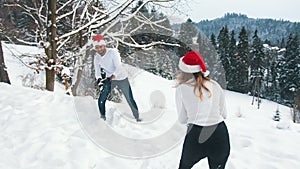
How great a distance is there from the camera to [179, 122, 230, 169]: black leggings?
291cm

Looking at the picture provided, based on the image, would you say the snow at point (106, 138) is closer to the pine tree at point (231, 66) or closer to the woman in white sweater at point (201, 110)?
the woman in white sweater at point (201, 110)

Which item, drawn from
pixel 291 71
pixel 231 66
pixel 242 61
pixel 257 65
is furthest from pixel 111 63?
pixel 291 71

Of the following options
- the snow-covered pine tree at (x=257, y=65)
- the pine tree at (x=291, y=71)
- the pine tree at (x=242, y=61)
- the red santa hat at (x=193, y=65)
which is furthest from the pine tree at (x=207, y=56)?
the pine tree at (x=291, y=71)

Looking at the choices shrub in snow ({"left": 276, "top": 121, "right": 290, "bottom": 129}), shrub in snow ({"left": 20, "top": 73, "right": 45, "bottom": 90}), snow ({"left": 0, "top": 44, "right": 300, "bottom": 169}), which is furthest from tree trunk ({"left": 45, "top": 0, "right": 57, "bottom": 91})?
shrub in snow ({"left": 276, "top": 121, "right": 290, "bottom": 129})

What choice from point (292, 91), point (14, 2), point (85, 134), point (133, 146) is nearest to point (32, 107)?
point (85, 134)

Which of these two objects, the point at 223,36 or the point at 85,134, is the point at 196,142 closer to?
the point at 85,134

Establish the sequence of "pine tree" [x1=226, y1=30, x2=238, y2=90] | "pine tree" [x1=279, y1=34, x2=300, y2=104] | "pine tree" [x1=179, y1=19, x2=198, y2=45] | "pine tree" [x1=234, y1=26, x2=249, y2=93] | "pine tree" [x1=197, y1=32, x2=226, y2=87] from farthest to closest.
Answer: "pine tree" [x1=234, y1=26, x2=249, y2=93]
"pine tree" [x1=279, y1=34, x2=300, y2=104]
"pine tree" [x1=226, y1=30, x2=238, y2=90]
"pine tree" [x1=179, y1=19, x2=198, y2=45]
"pine tree" [x1=197, y1=32, x2=226, y2=87]

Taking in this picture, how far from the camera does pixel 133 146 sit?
→ 4.70 metres

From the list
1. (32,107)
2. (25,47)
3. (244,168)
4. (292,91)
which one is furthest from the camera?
(292,91)

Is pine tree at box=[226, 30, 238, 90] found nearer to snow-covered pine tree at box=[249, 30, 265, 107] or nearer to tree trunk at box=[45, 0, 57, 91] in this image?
snow-covered pine tree at box=[249, 30, 265, 107]

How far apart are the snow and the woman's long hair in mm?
1203

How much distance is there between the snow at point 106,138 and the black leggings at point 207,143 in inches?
48.7

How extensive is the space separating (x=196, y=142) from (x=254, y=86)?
6324cm

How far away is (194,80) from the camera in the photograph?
9.62ft
